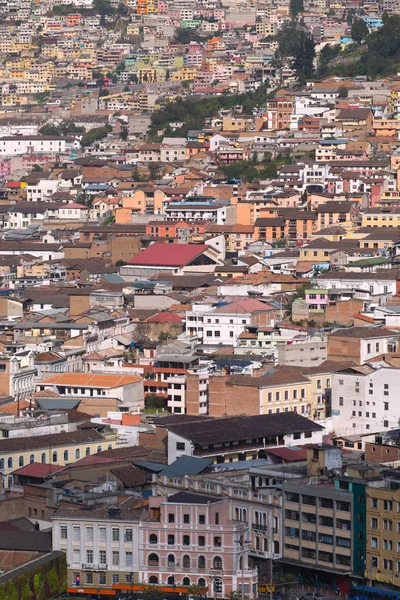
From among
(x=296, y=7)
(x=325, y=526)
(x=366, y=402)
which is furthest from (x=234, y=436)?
(x=296, y=7)

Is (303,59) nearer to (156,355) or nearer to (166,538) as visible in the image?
(156,355)

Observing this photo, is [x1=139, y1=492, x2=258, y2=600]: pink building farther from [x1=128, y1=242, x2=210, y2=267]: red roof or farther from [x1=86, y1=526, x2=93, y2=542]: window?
[x1=128, y1=242, x2=210, y2=267]: red roof

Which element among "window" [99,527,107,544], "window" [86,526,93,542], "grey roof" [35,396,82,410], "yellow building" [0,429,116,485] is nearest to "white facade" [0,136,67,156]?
"grey roof" [35,396,82,410]

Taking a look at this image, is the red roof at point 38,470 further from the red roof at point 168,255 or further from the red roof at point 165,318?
the red roof at point 168,255

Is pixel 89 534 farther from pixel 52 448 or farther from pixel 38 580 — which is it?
pixel 52 448

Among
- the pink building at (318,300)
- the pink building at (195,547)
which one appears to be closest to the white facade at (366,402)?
the pink building at (318,300)

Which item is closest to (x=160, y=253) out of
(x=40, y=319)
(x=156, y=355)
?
(x=40, y=319)

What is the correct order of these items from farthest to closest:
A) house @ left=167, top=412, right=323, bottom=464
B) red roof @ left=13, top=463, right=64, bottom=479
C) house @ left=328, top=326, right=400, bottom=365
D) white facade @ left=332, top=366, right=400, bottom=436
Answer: house @ left=328, top=326, right=400, bottom=365
white facade @ left=332, top=366, right=400, bottom=436
house @ left=167, top=412, right=323, bottom=464
red roof @ left=13, top=463, right=64, bottom=479
